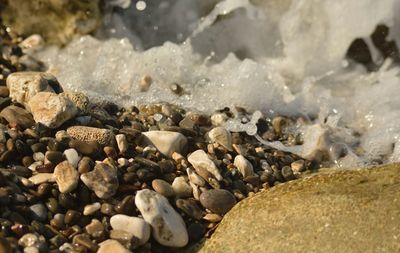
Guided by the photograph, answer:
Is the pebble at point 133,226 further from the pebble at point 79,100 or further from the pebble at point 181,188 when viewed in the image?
the pebble at point 79,100

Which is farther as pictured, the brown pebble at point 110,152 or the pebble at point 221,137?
the pebble at point 221,137

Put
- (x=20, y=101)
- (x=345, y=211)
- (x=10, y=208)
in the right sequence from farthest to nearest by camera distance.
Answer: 1. (x=20, y=101)
2. (x=345, y=211)
3. (x=10, y=208)

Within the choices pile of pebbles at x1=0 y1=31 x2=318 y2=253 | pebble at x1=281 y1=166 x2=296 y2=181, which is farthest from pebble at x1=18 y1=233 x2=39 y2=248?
pebble at x1=281 y1=166 x2=296 y2=181

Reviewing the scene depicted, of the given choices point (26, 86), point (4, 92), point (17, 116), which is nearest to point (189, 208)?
point (17, 116)

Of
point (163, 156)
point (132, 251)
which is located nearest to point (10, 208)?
point (132, 251)

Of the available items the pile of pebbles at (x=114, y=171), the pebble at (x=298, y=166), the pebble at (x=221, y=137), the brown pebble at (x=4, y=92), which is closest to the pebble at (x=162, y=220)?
the pile of pebbles at (x=114, y=171)

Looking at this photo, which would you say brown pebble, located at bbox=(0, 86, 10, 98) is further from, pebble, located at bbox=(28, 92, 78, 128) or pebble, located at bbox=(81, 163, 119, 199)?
pebble, located at bbox=(81, 163, 119, 199)

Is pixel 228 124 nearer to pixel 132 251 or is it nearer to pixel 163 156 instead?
pixel 163 156

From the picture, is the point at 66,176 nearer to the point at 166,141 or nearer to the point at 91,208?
the point at 91,208
